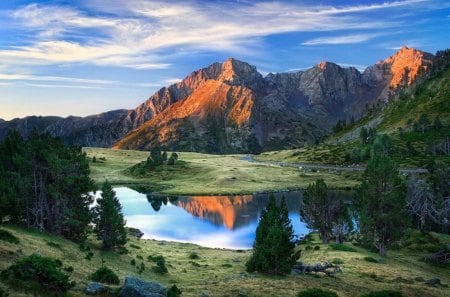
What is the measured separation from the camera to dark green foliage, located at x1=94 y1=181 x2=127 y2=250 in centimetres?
5909

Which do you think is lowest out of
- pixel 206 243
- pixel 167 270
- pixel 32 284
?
pixel 206 243

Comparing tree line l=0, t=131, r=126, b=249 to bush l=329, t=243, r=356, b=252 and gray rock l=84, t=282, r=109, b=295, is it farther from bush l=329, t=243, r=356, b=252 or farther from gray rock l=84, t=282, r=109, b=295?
bush l=329, t=243, r=356, b=252

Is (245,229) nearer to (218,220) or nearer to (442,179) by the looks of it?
(218,220)

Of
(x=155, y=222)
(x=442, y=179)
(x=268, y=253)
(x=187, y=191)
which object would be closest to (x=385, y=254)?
(x=268, y=253)

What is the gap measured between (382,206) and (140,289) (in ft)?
172

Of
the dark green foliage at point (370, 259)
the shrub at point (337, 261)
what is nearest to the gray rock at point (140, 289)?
the shrub at point (337, 261)

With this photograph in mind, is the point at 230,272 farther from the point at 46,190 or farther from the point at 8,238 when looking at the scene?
the point at 46,190

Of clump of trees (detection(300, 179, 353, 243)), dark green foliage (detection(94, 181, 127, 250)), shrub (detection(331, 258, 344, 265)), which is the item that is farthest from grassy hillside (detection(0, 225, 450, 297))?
clump of trees (detection(300, 179, 353, 243))

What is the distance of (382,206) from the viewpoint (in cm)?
7431

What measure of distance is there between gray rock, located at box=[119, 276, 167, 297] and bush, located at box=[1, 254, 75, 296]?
13.2 feet

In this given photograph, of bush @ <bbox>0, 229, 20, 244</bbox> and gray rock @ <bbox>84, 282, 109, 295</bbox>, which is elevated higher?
bush @ <bbox>0, 229, 20, 244</bbox>

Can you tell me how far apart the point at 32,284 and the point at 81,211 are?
1341 inches

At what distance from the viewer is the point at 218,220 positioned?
425 ft

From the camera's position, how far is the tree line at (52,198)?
59375 mm
